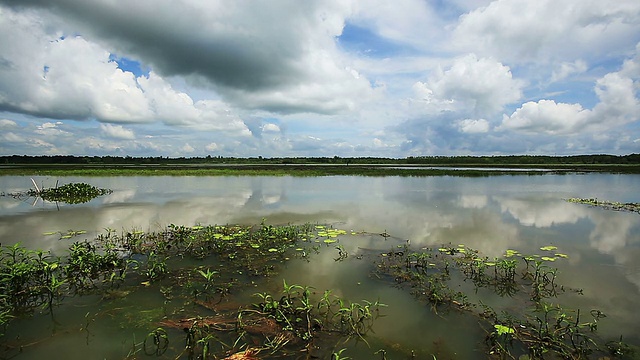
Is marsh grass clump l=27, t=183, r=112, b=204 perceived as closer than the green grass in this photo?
Yes

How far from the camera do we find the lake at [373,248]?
15.9 ft

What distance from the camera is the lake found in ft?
15.9

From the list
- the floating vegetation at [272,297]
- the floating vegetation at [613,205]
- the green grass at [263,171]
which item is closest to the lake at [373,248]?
the floating vegetation at [272,297]

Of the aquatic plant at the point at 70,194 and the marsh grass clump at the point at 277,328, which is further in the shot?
the aquatic plant at the point at 70,194

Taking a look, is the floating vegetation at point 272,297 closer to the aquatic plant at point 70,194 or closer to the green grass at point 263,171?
the aquatic plant at point 70,194

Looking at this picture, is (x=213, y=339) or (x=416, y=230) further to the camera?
(x=416, y=230)

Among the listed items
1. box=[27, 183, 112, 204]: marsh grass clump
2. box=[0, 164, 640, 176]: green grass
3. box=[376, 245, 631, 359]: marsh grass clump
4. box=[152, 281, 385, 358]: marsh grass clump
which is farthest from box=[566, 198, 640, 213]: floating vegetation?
box=[27, 183, 112, 204]: marsh grass clump

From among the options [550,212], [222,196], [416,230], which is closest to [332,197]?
[222,196]

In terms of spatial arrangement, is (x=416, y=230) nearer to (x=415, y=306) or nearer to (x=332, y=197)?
(x=415, y=306)

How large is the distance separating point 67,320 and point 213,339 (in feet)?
9.08

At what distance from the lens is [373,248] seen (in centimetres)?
952

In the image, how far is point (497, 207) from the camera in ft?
54.6

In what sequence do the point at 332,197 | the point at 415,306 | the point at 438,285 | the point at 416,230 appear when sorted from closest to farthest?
the point at 415,306, the point at 438,285, the point at 416,230, the point at 332,197

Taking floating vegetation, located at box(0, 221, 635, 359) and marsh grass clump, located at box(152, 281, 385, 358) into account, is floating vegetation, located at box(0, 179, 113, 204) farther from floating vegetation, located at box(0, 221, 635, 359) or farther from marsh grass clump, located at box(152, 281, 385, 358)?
marsh grass clump, located at box(152, 281, 385, 358)
